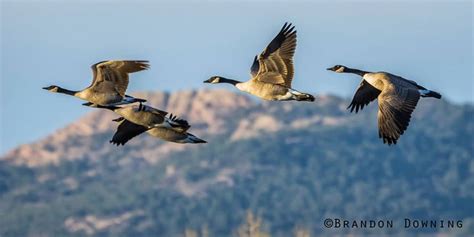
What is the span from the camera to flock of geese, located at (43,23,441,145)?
75.6ft

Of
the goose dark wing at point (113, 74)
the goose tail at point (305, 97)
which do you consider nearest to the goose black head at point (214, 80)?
the goose dark wing at point (113, 74)

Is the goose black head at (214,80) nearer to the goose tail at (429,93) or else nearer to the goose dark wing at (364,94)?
the goose dark wing at (364,94)

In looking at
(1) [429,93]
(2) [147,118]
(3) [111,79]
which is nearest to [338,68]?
(1) [429,93]

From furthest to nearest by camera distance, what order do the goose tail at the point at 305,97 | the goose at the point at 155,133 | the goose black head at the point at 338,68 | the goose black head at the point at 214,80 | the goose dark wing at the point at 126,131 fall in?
1. the goose black head at the point at 214,80
2. the goose dark wing at the point at 126,131
3. the goose black head at the point at 338,68
4. the goose at the point at 155,133
5. the goose tail at the point at 305,97

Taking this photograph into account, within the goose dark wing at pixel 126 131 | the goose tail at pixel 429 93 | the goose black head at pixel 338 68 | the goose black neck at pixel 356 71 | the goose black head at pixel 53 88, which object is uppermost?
the goose tail at pixel 429 93

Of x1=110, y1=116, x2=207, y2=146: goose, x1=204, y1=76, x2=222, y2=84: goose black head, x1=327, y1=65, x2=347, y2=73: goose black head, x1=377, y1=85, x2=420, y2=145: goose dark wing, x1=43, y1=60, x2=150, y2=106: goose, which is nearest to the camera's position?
x1=377, y1=85, x2=420, y2=145: goose dark wing

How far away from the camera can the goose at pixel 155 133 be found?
2411 cm

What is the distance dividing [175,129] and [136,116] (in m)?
0.73

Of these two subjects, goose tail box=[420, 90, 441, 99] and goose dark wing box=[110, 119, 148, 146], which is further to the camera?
goose dark wing box=[110, 119, 148, 146]

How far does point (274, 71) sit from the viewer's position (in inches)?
979

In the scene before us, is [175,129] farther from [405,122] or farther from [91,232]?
[91,232]

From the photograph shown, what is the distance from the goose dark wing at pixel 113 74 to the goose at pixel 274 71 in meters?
2.11

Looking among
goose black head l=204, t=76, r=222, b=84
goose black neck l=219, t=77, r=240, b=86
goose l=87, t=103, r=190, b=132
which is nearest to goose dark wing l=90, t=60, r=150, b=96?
goose l=87, t=103, r=190, b=132

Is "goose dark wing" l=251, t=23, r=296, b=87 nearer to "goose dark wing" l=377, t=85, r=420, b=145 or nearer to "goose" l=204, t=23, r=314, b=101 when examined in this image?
"goose" l=204, t=23, r=314, b=101
